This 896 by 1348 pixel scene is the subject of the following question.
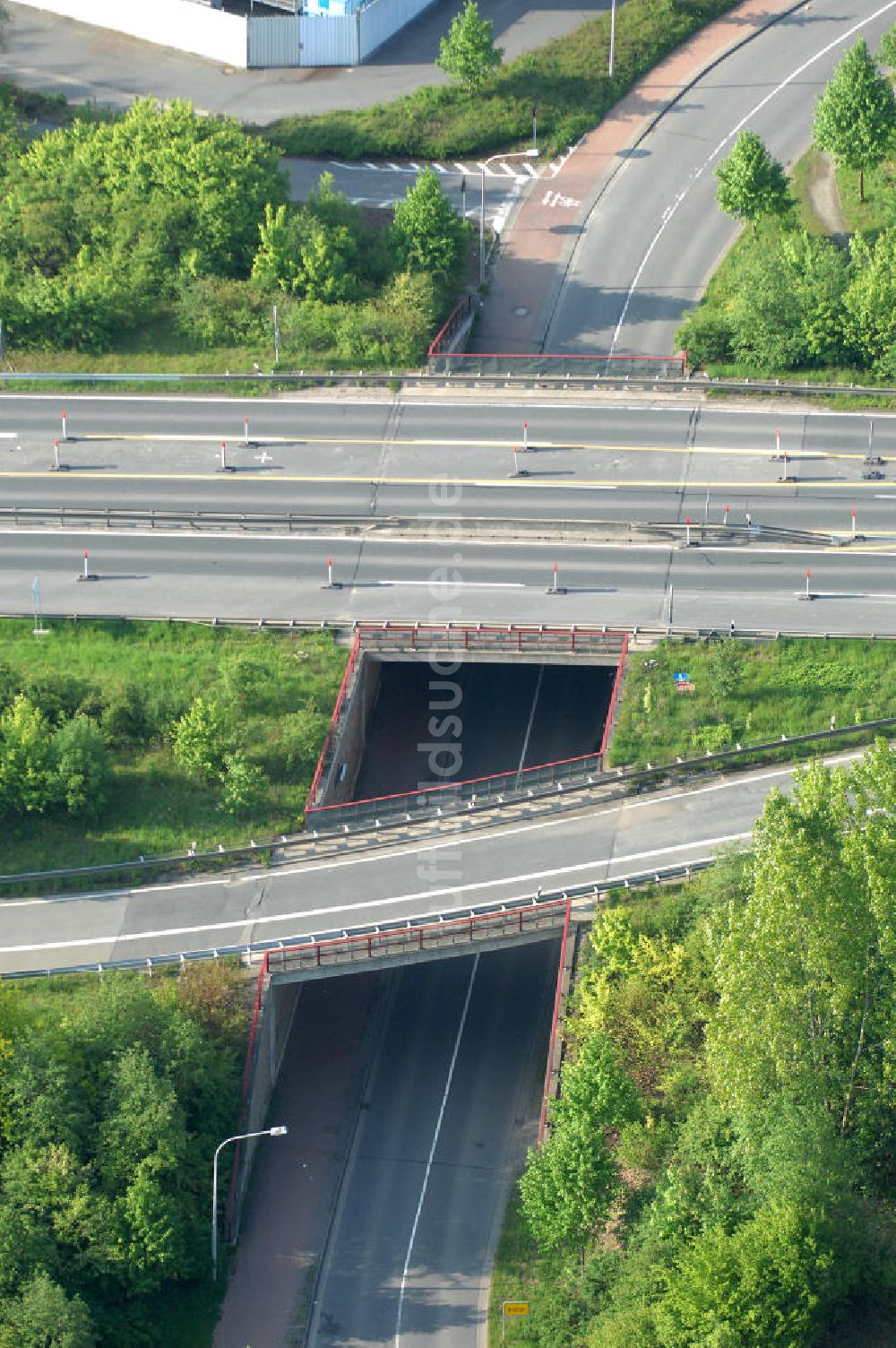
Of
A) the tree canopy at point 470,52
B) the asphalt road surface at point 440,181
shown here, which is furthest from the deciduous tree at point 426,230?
the tree canopy at point 470,52

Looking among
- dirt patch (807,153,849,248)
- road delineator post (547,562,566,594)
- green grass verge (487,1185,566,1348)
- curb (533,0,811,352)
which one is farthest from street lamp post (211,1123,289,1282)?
dirt patch (807,153,849,248)

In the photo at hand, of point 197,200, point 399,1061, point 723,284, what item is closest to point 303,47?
point 197,200

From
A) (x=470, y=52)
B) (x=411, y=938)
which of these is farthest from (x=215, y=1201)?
(x=470, y=52)

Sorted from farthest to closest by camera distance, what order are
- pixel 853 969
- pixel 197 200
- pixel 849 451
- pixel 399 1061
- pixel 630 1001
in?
pixel 197 200 → pixel 849 451 → pixel 399 1061 → pixel 630 1001 → pixel 853 969

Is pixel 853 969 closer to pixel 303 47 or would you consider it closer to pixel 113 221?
pixel 113 221

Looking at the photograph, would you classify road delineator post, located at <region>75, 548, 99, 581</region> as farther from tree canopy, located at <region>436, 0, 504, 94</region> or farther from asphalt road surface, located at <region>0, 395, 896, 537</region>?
tree canopy, located at <region>436, 0, 504, 94</region>

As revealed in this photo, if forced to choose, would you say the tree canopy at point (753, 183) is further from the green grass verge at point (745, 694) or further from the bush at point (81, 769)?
the bush at point (81, 769)
